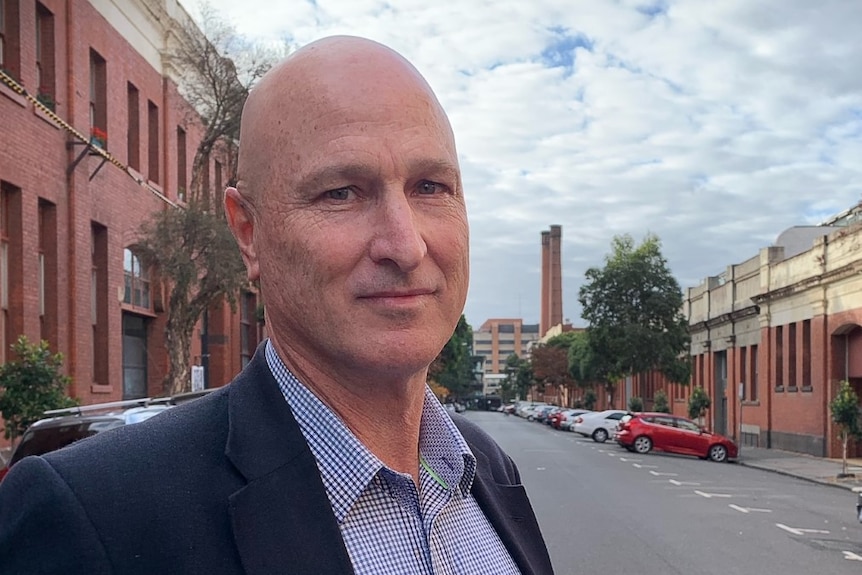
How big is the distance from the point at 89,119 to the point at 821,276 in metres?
22.8

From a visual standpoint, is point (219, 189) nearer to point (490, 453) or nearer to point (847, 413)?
point (847, 413)

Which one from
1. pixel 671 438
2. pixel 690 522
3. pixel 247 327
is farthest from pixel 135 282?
pixel 671 438

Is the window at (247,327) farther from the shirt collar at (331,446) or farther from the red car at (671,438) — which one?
the shirt collar at (331,446)

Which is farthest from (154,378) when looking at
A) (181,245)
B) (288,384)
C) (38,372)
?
(288,384)

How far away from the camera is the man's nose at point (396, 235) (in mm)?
1543

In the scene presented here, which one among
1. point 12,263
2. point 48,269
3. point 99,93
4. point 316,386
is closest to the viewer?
point 316,386

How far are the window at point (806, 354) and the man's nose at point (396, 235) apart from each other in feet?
107

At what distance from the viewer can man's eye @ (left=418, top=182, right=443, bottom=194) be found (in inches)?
65.7

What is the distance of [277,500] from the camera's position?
1456 millimetres

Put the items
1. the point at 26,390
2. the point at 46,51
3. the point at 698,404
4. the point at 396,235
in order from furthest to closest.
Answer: the point at 698,404
the point at 46,51
the point at 26,390
the point at 396,235

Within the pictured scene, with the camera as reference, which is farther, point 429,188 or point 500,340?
point 500,340

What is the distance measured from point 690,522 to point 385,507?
514 inches

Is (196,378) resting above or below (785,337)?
below

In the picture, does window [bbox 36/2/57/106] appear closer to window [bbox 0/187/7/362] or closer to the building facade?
window [bbox 0/187/7/362]
